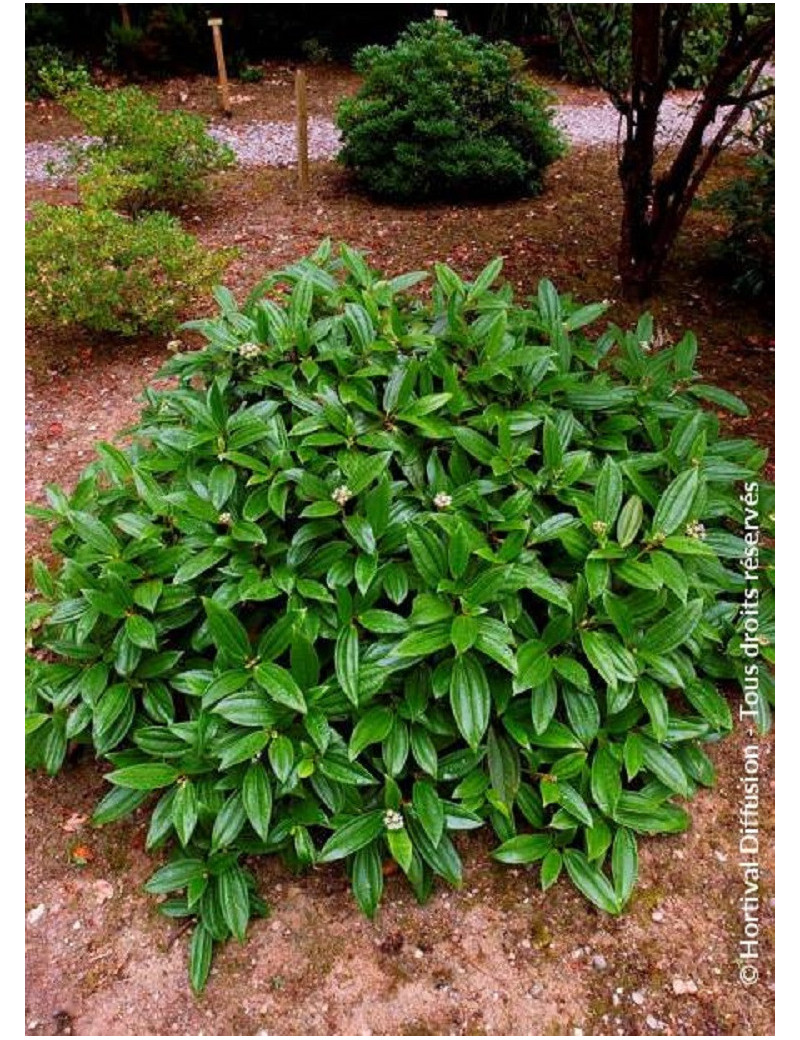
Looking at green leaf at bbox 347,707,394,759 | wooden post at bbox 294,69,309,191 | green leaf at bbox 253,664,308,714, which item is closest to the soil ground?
green leaf at bbox 347,707,394,759

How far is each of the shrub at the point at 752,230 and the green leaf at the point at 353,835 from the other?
10.4 ft

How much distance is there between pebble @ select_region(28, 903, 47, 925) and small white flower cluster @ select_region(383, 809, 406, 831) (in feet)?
2.71

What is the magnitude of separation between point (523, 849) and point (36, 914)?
3.67 ft

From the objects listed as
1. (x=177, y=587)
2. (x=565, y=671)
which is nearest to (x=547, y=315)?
(x=565, y=671)

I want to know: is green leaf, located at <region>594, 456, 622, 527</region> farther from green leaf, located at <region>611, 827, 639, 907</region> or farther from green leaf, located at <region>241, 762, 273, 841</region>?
green leaf, located at <region>241, 762, 273, 841</region>

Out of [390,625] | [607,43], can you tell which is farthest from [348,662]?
[607,43]

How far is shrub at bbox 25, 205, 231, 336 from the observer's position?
375cm

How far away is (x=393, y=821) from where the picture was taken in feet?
6.22

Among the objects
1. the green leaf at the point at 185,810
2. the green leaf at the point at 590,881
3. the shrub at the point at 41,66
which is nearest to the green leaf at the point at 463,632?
the green leaf at the point at 590,881

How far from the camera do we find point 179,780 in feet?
6.45

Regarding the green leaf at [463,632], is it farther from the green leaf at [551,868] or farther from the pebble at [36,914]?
the pebble at [36,914]

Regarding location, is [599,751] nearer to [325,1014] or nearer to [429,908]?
[429,908]

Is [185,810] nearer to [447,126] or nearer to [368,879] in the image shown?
[368,879]

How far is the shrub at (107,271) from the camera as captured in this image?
3.75 meters
